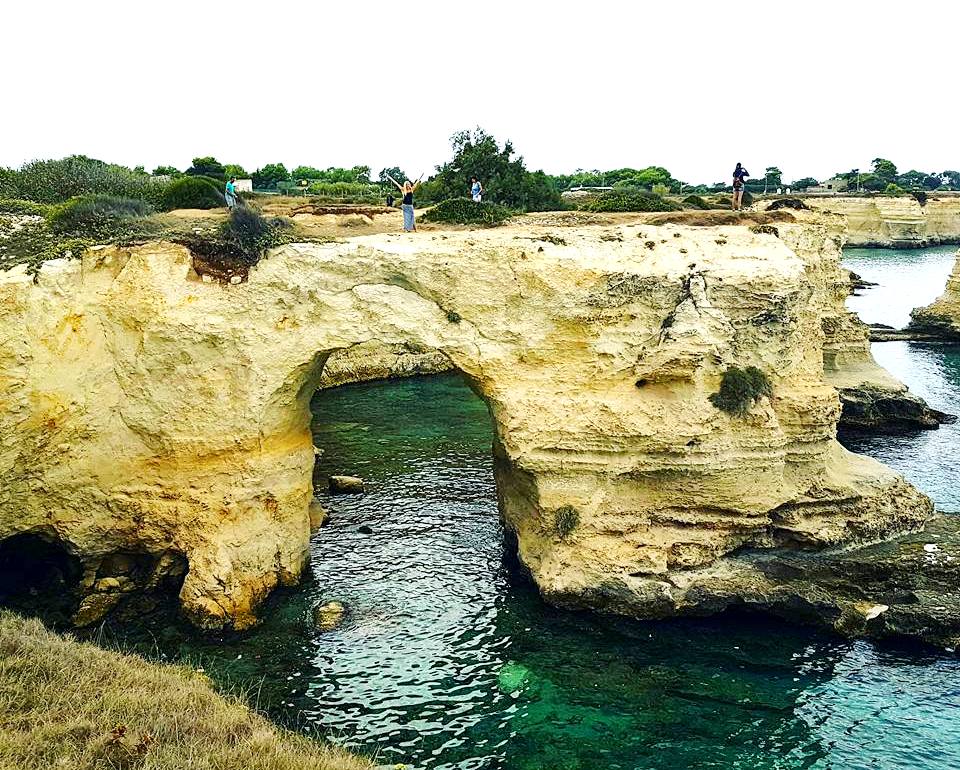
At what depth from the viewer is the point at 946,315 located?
51.9 m

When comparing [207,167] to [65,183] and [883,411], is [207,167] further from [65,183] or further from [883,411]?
[883,411]

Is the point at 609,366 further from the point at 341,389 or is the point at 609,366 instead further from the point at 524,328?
the point at 341,389

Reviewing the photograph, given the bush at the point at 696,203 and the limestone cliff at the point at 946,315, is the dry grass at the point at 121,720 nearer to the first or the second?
the bush at the point at 696,203

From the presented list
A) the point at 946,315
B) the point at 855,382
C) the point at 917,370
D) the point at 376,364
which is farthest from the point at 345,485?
the point at 946,315

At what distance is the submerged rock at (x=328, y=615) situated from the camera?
16984mm

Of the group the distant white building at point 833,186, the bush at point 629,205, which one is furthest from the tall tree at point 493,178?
the distant white building at point 833,186

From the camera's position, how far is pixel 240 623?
1689cm

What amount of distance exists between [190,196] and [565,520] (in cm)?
1654

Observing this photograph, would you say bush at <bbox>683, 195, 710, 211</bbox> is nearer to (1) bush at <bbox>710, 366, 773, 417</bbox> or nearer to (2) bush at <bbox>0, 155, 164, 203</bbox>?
(1) bush at <bbox>710, 366, 773, 417</bbox>

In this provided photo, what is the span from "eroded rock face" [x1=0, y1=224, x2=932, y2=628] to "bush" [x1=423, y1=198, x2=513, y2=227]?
4777mm

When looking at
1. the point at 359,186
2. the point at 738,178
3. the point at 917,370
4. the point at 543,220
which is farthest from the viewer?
the point at 359,186

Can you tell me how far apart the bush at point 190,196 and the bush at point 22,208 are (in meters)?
5.56

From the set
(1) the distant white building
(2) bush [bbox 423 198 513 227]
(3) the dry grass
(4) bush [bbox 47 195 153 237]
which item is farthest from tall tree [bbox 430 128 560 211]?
(1) the distant white building

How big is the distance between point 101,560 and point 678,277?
12.9m
